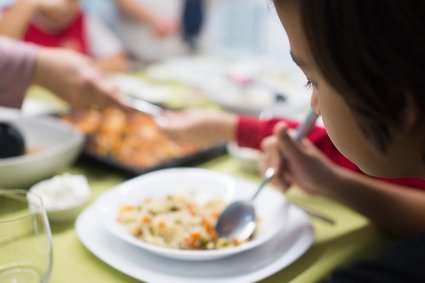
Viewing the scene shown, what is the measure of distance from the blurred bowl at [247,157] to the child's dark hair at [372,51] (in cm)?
54

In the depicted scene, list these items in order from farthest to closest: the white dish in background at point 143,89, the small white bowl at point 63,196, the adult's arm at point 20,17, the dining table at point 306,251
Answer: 1. the adult's arm at point 20,17
2. the white dish in background at point 143,89
3. the small white bowl at point 63,196
4. the dining table at point 306,251

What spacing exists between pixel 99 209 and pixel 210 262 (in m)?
0.23

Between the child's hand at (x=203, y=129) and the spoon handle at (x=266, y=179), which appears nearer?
the spoon handle at (x=266, y=179)

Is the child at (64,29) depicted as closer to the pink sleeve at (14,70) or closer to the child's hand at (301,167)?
the pink sleeve at (14,70)

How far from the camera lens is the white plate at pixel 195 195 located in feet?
2.48

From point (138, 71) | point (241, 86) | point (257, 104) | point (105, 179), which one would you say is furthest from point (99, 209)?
point (138, 71)

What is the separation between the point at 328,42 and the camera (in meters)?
0.50

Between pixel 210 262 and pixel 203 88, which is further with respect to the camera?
pixel 203 88

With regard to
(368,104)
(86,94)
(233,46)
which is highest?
(368,104)

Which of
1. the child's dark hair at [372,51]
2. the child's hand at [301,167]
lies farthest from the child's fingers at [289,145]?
the child's dark hair at [372,51]

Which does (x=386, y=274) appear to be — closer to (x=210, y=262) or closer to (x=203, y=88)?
(x=210, y=262)

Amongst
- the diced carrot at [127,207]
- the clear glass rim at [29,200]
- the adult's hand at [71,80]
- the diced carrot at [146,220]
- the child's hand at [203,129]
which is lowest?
the diced carrot at [127,207]

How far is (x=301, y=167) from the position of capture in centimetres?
91

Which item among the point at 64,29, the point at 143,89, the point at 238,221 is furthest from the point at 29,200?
the point at 64,29
